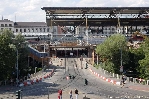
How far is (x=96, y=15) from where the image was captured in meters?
138

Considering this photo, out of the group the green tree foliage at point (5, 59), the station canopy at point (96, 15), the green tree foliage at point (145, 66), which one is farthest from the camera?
the station canopy at point (96, 15)

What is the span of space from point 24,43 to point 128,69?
2460cm

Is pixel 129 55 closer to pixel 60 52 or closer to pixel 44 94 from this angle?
pixel 44 94

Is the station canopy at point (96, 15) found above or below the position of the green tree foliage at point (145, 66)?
above

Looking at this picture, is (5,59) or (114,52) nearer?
(5,59)

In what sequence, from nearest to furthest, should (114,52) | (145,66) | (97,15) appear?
(145,66), (114,52), (97,15)

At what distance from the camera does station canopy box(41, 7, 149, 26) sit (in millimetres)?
127062

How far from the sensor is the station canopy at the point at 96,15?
127062mm

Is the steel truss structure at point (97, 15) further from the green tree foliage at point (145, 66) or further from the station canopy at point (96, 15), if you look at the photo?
the green tree foliage at point (145, 66)

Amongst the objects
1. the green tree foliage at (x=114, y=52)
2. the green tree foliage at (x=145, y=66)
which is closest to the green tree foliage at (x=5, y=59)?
the green tree foliage at (x=145, y=66)

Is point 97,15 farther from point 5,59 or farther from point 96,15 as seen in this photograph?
point 5,59

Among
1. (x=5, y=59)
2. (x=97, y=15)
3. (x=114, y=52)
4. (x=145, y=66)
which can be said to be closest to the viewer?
(x=5, y=59)

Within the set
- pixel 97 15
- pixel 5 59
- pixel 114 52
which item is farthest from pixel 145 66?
pixel 97 15

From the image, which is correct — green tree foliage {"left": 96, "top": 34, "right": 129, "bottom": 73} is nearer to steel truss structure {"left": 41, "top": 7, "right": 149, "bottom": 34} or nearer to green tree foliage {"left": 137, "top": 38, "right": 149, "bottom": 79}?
green tree foliage {"left": 137, "top": 38, "right": 149, "bottom": 79}
